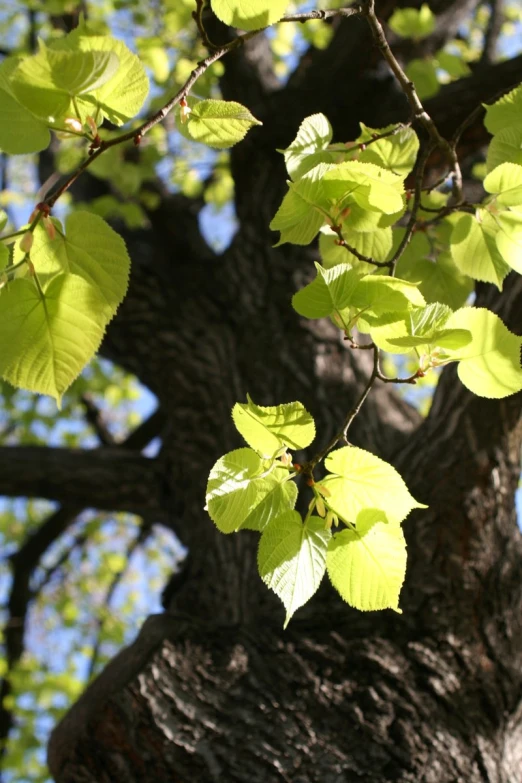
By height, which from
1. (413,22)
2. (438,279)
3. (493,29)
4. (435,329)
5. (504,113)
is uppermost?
(493,29)

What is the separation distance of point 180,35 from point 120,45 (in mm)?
3664

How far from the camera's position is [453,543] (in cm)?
186

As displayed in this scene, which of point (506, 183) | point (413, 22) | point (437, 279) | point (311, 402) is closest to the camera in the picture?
point (506, 183)

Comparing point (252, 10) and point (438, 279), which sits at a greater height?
point (252, 10)

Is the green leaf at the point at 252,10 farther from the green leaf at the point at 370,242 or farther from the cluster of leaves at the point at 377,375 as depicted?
the green leaf at the point at 370,242

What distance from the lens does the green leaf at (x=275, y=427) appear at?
820 millimetres

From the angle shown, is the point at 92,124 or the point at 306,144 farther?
the point at 306,144

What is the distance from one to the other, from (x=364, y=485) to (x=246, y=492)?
0.47 feet

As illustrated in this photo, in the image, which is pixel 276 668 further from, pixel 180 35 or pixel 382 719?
pixel 180 35

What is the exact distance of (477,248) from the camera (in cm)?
105

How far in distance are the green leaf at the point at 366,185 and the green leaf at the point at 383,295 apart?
96mm

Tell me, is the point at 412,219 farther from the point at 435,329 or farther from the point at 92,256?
the point at 92,256

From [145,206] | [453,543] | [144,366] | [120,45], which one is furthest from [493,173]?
[145,206]

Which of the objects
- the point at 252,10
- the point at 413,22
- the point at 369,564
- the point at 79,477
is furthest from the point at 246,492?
the point at 413,22
